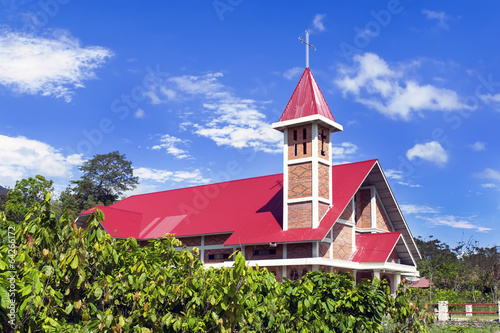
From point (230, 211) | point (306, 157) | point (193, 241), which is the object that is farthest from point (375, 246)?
point (193, 241)

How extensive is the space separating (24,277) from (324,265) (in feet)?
59.0

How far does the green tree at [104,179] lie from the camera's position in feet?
176

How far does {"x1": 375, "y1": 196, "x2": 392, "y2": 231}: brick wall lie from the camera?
26938 millimetres

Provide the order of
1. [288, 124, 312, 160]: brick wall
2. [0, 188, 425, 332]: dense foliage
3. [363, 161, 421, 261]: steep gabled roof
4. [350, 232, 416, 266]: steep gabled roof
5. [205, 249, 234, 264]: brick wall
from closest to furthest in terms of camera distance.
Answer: [0, 188, 425, 332]: dense foliage
[350, 232, 416, 266]: steep gabled roof
[288, 124, 312, 160]: brick wall
[205, 249, 234, 264]: brick wall
[363, 161, 421, 261]: steep gabled roof

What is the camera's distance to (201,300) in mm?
6664

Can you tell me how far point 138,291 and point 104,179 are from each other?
51.6m

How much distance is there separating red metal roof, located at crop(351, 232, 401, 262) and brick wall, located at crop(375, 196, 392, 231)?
2.21m

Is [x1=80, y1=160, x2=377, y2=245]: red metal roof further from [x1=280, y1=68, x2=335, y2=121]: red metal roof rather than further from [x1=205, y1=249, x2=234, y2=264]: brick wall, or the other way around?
[x1=280, y1=68, x2=335, y2=121]: red metal roof

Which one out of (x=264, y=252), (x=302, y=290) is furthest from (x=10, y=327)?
(x=264, y=252)

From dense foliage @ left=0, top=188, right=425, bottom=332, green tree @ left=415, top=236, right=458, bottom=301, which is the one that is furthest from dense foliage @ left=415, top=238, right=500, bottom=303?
dense foliage @ left=0, top=188, right=425, bottom=332

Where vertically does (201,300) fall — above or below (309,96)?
below

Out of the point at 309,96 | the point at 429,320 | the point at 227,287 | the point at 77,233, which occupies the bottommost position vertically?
the point at 429,320

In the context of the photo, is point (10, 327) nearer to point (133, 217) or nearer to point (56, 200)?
point (133, 217)

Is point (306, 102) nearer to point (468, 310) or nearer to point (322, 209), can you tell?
point (322, 209)
